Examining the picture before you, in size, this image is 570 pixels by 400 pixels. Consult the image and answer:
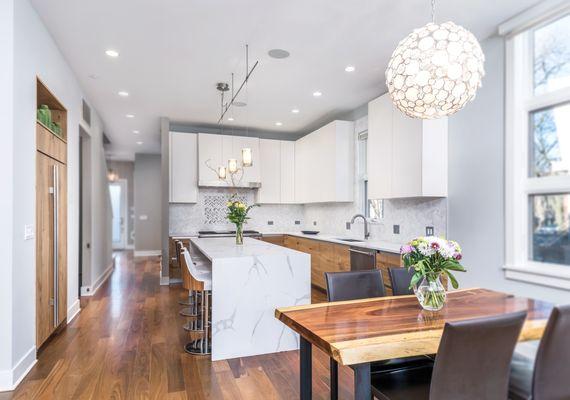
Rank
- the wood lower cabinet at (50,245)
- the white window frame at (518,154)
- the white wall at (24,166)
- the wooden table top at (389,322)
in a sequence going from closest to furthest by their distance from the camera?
the wooden table top at (389,322) < the white wall at (24,166) < the white window frame at (518,154) < the wood lower cabinet at (50,245)

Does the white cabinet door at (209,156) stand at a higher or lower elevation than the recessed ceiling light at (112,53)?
lower

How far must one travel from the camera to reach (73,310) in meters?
4.21

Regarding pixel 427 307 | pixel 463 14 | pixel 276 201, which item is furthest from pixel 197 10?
pixel 276 201

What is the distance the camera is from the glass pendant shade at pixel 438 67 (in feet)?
5.20

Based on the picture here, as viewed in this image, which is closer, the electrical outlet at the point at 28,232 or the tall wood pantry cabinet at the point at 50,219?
the electrical outlet at the point at 28,232

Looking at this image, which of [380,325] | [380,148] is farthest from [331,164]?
[380,325]

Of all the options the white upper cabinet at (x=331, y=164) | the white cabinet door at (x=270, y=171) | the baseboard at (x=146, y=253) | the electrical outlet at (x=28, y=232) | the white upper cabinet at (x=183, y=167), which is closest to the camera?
the electrical outlet at (x=28, y=232)

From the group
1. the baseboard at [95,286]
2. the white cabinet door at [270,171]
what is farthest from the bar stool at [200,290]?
the white cabinet door at [270,171]

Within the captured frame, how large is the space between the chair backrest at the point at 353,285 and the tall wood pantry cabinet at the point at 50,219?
2489 mm

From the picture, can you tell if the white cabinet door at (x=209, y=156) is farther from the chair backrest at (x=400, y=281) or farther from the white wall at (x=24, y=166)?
the chair backrest at (x=400, y=281)

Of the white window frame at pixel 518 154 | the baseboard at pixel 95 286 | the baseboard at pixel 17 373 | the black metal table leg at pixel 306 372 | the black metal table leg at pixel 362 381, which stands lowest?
the baseboard at pixel 95 286

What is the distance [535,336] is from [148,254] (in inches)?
383

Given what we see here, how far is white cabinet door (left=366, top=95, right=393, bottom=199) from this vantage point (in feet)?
13.9

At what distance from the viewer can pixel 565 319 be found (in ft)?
4.62
